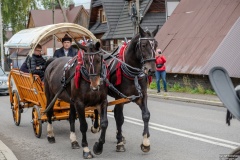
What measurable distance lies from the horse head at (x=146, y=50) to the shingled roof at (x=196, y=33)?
35.3ft

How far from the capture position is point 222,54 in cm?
1845

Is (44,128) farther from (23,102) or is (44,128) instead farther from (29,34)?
(29,34)

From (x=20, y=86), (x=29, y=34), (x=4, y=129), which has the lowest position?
(x=4, y=129)

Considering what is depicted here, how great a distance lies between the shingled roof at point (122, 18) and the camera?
37094mm

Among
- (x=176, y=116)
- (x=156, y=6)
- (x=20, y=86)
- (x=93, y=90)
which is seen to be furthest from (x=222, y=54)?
(x=156, y=6)

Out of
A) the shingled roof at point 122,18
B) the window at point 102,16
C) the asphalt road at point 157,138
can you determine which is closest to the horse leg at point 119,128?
the asphalt road at point 157,138

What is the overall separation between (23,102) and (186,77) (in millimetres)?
10729

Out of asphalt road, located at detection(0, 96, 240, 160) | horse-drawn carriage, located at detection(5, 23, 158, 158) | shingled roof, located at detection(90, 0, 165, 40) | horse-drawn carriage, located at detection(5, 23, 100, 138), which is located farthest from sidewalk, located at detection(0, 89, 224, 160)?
shingled roof, located at detection(90, 0, 165, 40)

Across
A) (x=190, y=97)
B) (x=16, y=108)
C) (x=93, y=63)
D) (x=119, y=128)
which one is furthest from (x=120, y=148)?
(x=190, y=97)

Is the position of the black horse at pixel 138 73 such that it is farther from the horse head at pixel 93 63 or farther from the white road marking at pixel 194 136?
the white road marking at pixel 194 136

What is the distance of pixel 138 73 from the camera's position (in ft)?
26.7

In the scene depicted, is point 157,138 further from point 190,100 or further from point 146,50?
point 190,100

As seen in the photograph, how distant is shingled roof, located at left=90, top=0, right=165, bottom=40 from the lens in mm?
37094

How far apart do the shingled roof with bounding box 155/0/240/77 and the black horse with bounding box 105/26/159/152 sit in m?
10.5
